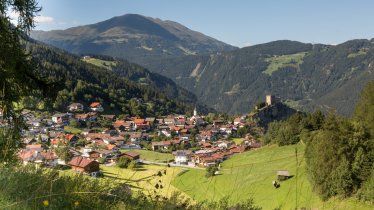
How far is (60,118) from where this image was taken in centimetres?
9631

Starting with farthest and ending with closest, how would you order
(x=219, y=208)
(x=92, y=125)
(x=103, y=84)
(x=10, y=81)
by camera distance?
(x=103, y=84) → (x=92, y=125) → (x=10, y=81) → (x=219, y=208)

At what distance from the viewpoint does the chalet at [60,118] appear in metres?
92.5

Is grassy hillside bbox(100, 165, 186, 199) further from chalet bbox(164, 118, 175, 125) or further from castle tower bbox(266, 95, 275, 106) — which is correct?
castle tower bbox(266, 95, 275, 106)

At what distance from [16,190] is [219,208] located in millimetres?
2250

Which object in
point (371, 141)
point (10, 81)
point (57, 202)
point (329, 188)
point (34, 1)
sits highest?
point (34, 1)

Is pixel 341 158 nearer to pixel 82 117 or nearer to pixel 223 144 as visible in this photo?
pixel 223 144

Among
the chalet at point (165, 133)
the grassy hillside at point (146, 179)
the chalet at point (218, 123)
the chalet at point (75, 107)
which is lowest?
the chalet at point (165, 133)

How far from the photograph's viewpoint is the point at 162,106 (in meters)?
156

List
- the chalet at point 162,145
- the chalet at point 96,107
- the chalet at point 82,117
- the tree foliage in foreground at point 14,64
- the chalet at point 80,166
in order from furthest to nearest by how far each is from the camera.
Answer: the chalet at point 96,107
the chalet at point 82,117
the chalet at point 162,145
the tree foliage in foreground at point 14,64
the chalet at point 80,166

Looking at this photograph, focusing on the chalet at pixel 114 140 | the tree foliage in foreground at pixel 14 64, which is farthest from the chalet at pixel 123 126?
the tree foliage in foreground at pixel 14 64

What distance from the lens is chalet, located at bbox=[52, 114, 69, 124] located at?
303 feet

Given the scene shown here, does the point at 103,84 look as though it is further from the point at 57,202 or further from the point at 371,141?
the point at 57,202

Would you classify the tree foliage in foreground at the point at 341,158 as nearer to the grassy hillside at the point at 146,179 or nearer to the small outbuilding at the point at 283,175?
the small outbuilding at the point at 283,175

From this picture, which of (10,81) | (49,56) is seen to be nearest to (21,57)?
(10,81)
